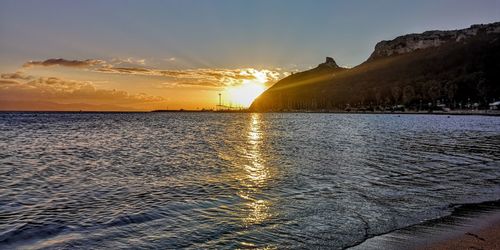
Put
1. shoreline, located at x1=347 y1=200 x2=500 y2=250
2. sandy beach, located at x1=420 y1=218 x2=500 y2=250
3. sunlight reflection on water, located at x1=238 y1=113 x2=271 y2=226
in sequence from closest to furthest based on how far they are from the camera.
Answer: sandy beach, located at x1=420 y1=218 x2=500 y2=250 < shoreline, located at x1=347 y1=200 x2=500 y2=250 < sunlight reflection on water, located at x1=238 y1=113 x2=271 y2=226

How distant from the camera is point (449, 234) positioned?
34.6ft

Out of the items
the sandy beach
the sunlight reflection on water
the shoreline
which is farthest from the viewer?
the sunlight reflection on water

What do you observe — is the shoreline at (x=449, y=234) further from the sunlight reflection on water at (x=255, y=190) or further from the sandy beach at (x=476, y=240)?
the sunlight reflection on water at (x=255, y=190)

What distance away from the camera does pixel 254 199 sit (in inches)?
611

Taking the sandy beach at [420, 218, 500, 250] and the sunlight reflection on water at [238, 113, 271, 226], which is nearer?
the sandy beach at [420, 218, 500, 250]

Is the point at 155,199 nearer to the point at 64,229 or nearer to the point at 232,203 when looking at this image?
the point at 232,203

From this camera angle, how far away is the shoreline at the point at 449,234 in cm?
969

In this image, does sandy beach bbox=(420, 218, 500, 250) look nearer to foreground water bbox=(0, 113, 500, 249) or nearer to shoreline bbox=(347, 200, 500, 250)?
shoreline bbox=(347, 200, 500, 250)

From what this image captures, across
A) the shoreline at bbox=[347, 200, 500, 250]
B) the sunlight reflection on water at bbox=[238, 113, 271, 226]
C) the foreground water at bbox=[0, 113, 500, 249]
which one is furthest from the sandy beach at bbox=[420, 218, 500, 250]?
the sunlight reflection on water at bbox=[238, 113, 271, 226]

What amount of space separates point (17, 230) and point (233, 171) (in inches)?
524

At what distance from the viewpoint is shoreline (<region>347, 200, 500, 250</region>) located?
9.69 meters

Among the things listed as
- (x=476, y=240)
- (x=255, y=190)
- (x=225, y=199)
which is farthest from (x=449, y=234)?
(x=255, y=190)

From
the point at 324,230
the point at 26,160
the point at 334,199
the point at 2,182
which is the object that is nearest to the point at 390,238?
the point at 324,230

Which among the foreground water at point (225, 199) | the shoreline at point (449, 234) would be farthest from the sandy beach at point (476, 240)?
the foreground water at point (225, 199)
